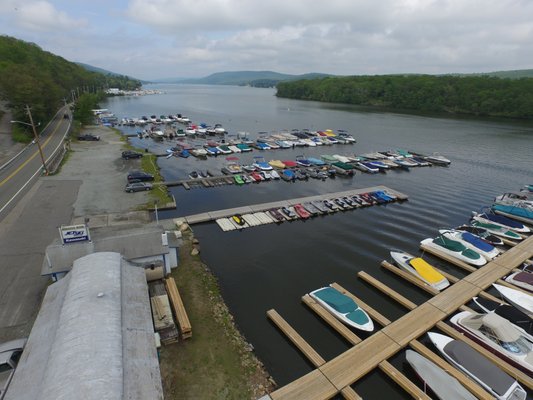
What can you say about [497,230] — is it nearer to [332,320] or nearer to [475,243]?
[475,243]

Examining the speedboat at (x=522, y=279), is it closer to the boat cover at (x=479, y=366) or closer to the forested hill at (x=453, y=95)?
the boat cover at (x=479, y=366)

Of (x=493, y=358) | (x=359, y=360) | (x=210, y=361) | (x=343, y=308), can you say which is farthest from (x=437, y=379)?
(x=210, y=361)

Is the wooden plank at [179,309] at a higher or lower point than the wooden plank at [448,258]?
higher

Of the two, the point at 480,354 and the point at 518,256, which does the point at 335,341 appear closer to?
the point at 480,354

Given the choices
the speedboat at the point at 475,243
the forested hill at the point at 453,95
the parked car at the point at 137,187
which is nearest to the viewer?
the speedboat at the point at 475,243

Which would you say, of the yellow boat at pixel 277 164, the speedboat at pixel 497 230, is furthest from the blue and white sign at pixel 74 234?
the yellow boat at pixel 277 164

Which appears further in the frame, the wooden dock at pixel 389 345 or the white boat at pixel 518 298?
the white boat at pixel 518 298
